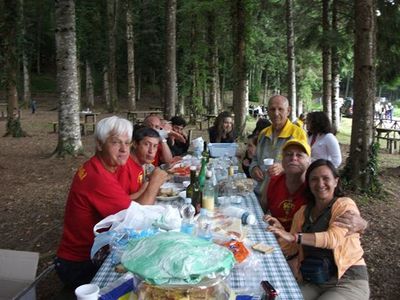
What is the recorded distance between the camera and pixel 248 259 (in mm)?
2002

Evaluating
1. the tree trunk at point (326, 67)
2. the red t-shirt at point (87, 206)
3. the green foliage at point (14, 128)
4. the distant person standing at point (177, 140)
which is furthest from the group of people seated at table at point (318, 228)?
the green foliage at point (14, 128)

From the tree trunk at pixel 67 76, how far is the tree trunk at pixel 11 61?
14.8ft

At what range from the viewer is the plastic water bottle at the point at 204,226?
2.17 m

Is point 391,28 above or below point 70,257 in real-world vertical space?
above

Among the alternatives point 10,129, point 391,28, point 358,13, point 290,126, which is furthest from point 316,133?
point 10,129

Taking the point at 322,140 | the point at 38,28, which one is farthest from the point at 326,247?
the point at 38,28

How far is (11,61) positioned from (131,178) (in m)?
11.3

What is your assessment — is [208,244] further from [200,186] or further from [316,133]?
[316,133]

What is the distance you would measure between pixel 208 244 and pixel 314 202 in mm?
1452

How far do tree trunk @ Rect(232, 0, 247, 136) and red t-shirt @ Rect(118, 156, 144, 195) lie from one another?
8.89m

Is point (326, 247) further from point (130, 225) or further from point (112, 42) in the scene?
point (112, 42)

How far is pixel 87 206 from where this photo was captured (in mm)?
2541

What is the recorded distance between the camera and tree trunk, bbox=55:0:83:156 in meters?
8.26

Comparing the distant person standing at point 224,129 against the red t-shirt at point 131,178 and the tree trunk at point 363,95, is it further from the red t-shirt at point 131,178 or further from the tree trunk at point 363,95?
the red t-shirt at point 131,178
